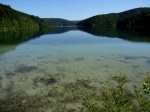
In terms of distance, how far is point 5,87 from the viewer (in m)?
17.0

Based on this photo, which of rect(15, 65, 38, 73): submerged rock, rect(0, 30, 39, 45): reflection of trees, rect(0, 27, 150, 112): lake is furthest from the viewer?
rect(0, 30, 39, 45): reflection of trees

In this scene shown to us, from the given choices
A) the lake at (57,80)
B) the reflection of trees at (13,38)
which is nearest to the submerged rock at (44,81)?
the lake at (57,80)

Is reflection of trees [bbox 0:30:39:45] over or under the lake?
under

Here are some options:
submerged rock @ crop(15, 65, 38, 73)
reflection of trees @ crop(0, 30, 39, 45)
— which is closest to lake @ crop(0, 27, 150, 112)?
submerged rock @ crop(15, 65, 38, 73)

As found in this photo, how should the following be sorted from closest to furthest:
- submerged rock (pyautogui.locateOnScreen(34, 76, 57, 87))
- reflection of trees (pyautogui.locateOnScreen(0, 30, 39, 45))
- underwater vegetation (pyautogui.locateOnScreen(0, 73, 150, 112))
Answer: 1. underwater vegetation (pyautogui.locateOnScreen(0, 73, 150, 112))
2. submerged rock (pyautogui.locateOnScreen(34, 76, 57, 87))
3. reflection of trees (pyautogui.locateOnScreen(0, 30, 39, 45))

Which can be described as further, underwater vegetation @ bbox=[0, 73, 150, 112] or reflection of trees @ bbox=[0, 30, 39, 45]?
reflection of trees @ bbox=[0, 30, 39, 45]

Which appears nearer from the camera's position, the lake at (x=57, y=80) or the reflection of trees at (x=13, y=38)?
the lake at (x=57, y=80)

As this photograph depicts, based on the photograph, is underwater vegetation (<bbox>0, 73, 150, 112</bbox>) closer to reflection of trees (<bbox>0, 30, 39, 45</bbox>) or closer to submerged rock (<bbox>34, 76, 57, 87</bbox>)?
submerged rock (<bbox>34, 76, 57, 87</bbox>)

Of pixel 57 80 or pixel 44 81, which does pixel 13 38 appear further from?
pixel 57 80

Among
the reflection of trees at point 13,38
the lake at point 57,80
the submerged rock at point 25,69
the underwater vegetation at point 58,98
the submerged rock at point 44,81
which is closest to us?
the underwater vegetation at point 58,98

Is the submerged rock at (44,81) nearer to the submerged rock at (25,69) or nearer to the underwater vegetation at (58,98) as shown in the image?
the underwater vegetation at (58,98)

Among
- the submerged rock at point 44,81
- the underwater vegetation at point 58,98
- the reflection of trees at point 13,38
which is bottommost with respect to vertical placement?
the reflection of trees at point 13,38

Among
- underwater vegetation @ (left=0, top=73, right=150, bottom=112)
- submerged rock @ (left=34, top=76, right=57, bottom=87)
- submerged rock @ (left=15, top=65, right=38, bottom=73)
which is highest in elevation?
underwater vegetation @ (left=0, top=73, right=150, bottom=112)

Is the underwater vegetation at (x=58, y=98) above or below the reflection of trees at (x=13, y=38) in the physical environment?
above
